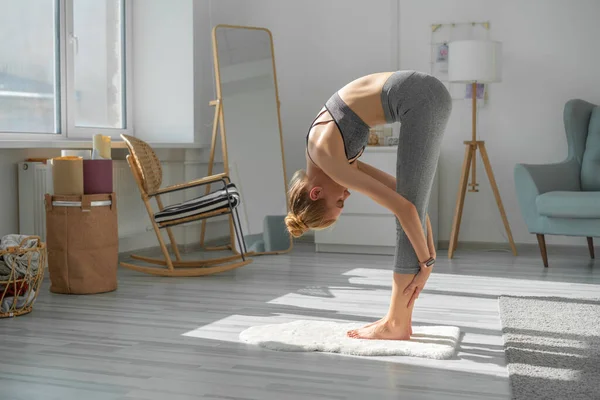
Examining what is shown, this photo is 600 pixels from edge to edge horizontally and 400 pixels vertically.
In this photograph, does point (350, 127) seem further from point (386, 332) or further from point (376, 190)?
point (386, 332)

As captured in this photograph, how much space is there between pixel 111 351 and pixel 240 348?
1.49 ft

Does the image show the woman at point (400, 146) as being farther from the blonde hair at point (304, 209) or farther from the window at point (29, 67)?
the window at point (29, 67)

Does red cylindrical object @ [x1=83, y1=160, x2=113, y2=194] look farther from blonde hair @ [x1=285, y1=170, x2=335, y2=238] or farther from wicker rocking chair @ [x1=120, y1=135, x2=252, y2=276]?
blonde hair @ [x1=285, y1=170, x2=335, y2=238]

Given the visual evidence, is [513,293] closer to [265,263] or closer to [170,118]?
[265,263]

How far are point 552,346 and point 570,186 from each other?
2.65 meters

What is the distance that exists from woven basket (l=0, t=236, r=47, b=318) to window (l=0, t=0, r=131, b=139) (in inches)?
53.7

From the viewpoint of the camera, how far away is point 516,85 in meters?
5.82

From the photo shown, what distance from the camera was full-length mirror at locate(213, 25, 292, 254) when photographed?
560cm

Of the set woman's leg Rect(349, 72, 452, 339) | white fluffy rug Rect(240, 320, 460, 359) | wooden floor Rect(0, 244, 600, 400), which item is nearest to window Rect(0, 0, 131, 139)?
wooden floor Rect(0, 244, 600, 400)

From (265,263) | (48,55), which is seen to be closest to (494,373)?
(265,263)

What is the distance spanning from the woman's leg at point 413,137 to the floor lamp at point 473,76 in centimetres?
272

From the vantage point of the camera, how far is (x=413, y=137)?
8.88 feet

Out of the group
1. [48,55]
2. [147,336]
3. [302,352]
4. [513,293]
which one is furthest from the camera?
[48,55]

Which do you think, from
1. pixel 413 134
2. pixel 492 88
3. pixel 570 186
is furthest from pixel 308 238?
pixel 413 134
